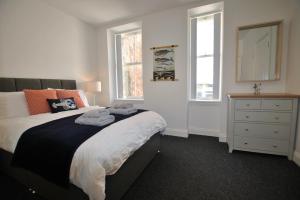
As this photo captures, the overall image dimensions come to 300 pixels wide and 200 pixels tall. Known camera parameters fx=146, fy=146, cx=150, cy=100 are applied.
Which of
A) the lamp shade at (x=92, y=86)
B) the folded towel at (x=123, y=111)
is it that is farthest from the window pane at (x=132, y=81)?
the folded towel at (x=123, y=111)

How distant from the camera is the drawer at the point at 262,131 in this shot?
6.77 ft

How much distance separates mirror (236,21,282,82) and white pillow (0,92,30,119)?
3469 millimetres

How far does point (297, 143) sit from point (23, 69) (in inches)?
170

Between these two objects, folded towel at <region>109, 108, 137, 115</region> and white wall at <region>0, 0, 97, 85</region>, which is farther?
white wall at <region>0, 0, 97, 85</region>

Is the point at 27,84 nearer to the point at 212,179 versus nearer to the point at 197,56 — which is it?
the point at 212,179

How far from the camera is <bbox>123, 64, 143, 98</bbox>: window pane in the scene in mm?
3821

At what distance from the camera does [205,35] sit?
3.10 meters

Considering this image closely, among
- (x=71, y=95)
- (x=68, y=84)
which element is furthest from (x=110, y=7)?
(x=71, y=95)

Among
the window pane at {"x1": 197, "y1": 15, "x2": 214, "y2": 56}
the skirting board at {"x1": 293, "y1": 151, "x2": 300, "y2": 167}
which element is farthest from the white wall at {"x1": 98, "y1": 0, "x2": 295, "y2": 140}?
the skirting board at {"x1": 293, "y1": 151, "x2": 300, "y2": 167}

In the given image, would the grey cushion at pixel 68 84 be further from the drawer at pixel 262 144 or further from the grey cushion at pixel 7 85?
the drawer at pixel 262 144

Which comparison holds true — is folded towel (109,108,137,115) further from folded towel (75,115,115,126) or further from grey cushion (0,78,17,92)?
grey cushion (0,78,17,92)

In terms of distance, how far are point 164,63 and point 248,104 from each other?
1.78m

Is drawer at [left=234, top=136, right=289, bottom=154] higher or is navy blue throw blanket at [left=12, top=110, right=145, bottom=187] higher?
navy blue throw blanket at [left=12, top=110, right=145, bottom=187]

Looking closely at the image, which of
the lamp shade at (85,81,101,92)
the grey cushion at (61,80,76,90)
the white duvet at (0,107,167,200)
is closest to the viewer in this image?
the white duvet at (0,107,167,200)
